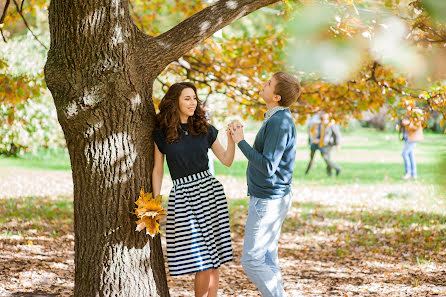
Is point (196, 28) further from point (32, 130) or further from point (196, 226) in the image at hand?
point (32, 130)

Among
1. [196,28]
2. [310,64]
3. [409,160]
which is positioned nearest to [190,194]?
[196,28]

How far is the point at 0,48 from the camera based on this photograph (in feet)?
45.9

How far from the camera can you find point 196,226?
139 inches

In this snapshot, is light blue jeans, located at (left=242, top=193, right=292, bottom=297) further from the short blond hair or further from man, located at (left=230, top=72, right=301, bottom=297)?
the short blond hair

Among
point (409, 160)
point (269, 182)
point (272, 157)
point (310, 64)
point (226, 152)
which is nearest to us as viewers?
point (310, 64)

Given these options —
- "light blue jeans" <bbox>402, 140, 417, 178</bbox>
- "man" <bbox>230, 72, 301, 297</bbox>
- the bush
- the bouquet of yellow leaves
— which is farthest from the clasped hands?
the bush

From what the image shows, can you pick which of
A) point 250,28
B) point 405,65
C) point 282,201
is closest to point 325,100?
point 282,201

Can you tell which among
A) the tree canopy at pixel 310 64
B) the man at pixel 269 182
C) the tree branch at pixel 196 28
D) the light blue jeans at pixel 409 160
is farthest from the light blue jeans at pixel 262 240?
the light blue jeans at pixel 409 160

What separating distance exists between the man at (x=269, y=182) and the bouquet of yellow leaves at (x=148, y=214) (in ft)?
1.97

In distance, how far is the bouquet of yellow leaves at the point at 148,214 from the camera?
3.37m

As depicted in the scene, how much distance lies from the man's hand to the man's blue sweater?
0.11 feet

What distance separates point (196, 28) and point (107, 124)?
890 mm

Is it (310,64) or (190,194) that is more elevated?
Result: (310,64)

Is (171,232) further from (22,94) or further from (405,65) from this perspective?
(22,94)
